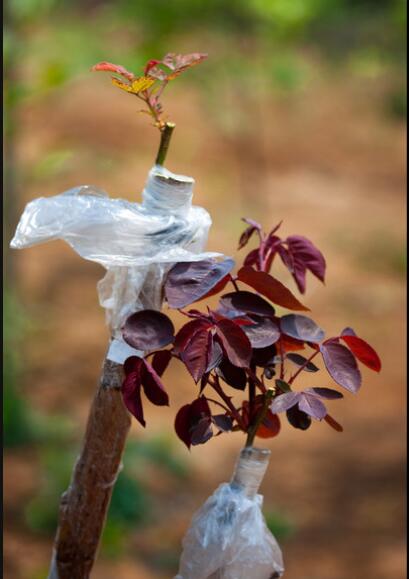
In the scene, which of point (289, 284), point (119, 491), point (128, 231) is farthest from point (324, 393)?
point (289, 284)

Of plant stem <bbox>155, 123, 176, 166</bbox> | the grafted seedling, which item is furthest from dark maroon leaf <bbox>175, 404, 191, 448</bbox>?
plant stem <bbox>155, 123, 176, 166</bbox>

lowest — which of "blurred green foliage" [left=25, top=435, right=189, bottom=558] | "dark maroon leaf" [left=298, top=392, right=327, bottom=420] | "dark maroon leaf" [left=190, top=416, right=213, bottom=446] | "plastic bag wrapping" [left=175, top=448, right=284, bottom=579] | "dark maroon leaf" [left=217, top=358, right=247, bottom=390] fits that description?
"blurred green foliage" [left=25, top=435, right=189, bottom=558]

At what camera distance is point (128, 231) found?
1.30 meters

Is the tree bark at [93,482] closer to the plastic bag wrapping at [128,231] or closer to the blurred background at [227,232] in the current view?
the plastic bag wrapping at [128,231]

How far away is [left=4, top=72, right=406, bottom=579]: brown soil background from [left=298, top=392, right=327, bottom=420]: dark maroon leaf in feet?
2.77

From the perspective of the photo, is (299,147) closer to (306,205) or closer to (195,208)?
(306,205)

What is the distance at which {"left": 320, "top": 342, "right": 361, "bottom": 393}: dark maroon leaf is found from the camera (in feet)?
4.09

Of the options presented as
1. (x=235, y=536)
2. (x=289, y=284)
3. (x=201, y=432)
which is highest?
(x=289, y=284)

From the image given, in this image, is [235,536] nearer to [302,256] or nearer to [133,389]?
[133,389]

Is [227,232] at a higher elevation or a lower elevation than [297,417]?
higher

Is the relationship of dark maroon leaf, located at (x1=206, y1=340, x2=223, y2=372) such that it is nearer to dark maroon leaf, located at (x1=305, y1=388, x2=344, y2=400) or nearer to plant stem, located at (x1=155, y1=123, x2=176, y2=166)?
dark maroon leaf, located at (x1=305, y1=388, x2=344, y2=400)

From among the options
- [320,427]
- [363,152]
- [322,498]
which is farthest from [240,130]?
[322,498]

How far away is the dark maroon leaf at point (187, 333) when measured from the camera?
47.5 inches

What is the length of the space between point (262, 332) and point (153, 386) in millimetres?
167
